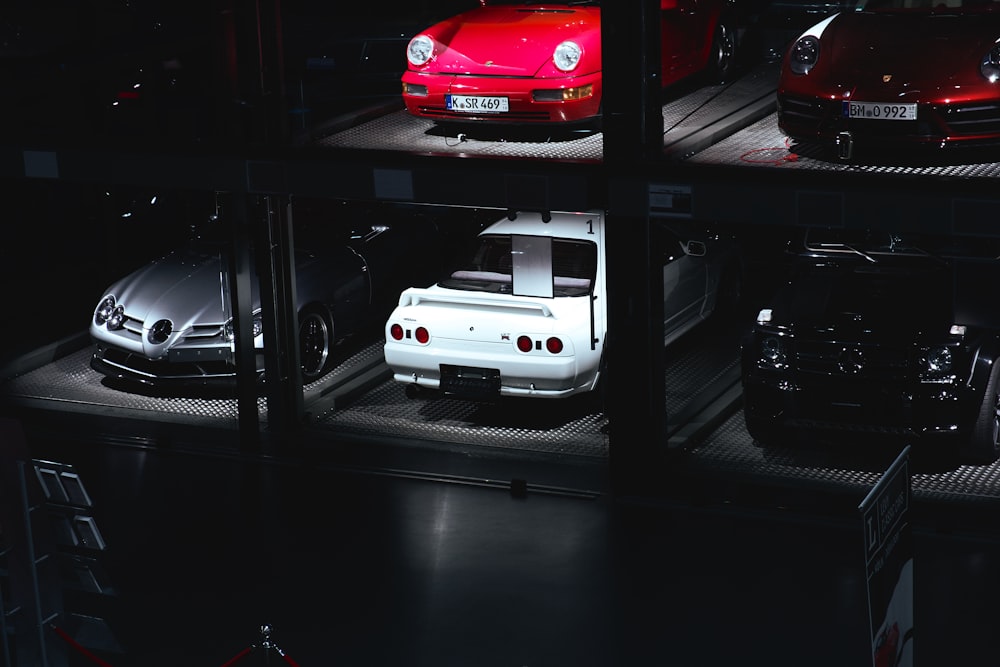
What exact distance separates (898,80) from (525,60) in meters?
2.18

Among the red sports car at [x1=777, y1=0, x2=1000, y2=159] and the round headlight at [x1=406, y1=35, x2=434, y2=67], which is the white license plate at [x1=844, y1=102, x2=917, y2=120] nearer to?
the red sports car at [x1=777, y1=0, x2=1000, y2=159]

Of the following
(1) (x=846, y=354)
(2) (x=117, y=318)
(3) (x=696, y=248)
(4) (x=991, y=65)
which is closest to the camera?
(4) (x=991, y=65)

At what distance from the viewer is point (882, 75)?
8469mm

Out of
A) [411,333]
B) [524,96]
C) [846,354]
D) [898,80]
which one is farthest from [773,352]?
[411,333]

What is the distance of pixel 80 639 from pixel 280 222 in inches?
161

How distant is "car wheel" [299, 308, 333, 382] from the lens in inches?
421

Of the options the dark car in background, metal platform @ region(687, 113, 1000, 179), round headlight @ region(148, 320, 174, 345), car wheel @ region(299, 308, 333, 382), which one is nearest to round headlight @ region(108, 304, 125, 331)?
round headlight @ region(148, 320, 174, 345)

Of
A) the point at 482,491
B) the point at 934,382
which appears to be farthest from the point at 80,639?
the point at 934,382

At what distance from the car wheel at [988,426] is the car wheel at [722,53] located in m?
2.67

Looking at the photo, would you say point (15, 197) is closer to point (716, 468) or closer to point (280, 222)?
point (280, 222)

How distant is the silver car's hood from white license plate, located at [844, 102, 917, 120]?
4246mm

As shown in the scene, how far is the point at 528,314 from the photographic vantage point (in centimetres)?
992

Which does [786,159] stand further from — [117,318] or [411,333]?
[117,318]

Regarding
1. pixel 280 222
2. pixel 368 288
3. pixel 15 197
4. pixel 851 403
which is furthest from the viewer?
pixel 15 197
